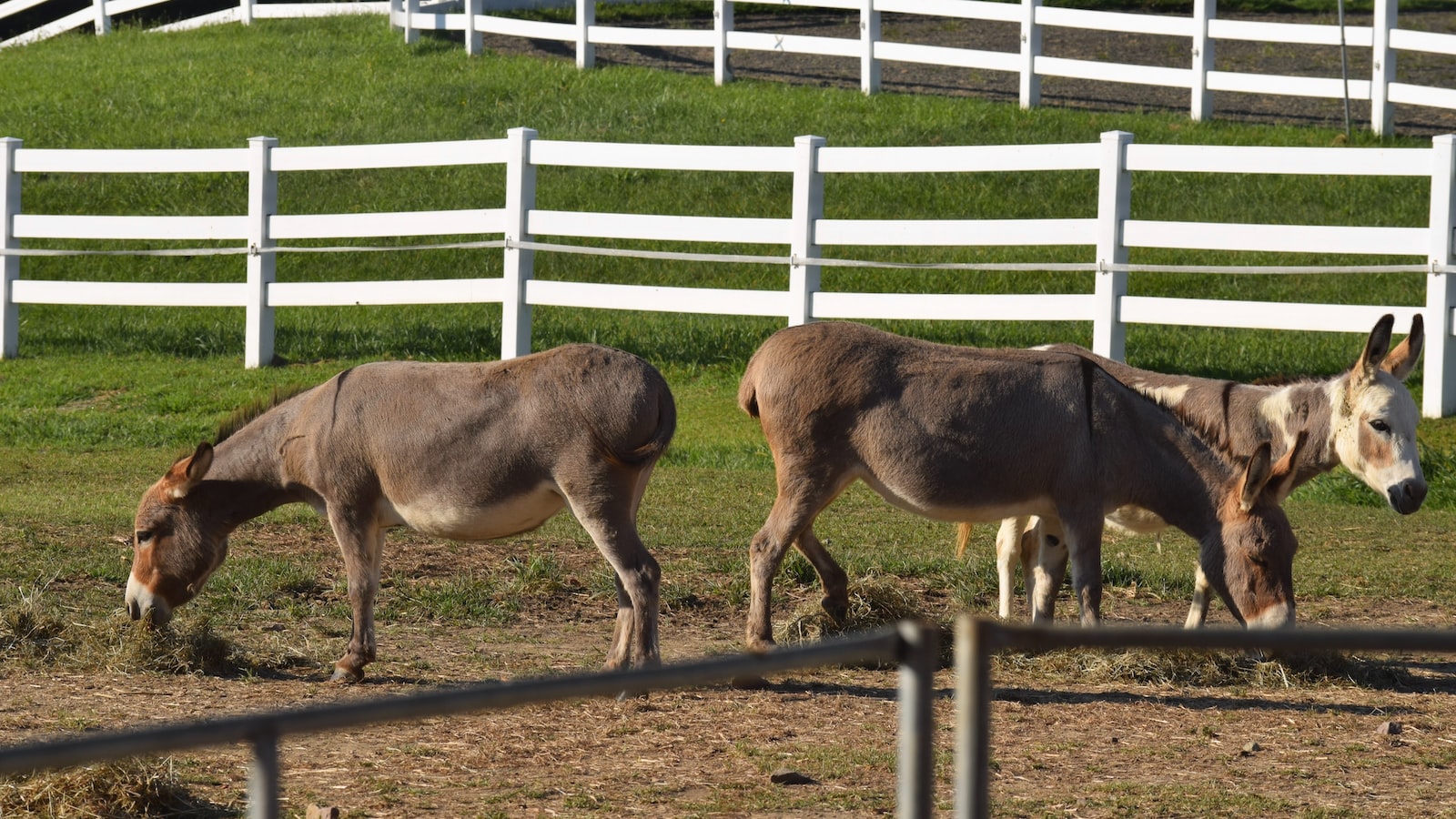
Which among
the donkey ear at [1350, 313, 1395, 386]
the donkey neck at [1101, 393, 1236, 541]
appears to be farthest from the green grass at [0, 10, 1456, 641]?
the donkey ear at [1350, 313, 1395, 386]

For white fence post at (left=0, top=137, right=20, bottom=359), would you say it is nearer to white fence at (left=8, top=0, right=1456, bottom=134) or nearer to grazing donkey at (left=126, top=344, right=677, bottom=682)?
white fence at (left=8, top=0, right=1456, bottom=134)

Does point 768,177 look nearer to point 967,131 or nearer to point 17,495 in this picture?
point 967,131

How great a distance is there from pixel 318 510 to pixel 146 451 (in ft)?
18.8

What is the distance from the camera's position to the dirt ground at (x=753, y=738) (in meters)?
5.18

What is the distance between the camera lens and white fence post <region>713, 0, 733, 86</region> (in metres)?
21.6

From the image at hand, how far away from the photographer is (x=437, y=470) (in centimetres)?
669

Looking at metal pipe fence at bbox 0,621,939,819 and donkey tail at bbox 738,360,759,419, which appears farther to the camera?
donkey tail at bbox 738,360,759,419

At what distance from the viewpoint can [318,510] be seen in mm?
7152

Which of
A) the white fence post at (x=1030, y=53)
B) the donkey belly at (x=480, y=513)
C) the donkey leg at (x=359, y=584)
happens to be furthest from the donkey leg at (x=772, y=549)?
the white fence post at (x=1030, y=53)

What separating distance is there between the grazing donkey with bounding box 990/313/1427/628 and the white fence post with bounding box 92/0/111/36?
77.8 feet

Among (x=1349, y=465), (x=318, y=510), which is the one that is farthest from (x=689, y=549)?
(x=1349, y=465)

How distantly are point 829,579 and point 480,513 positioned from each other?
160cm

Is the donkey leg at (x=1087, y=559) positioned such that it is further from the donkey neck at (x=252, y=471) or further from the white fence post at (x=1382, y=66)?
the white fence post at (x=1382, y=66)

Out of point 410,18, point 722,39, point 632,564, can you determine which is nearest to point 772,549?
point 632,564
